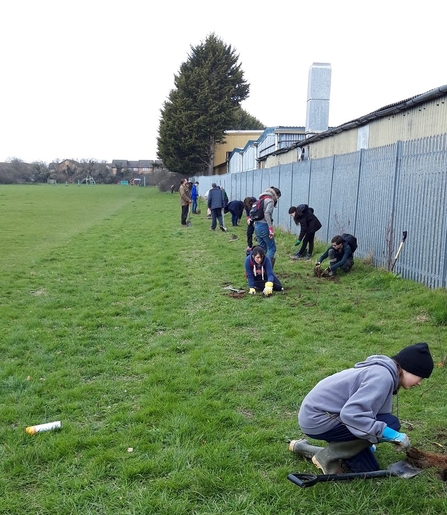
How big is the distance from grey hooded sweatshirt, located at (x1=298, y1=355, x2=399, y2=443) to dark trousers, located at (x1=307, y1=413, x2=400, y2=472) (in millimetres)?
47

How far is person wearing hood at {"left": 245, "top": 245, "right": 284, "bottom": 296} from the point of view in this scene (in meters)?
8.05

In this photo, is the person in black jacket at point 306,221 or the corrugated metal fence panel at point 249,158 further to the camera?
the corrugated metal fence panel at point 249,158

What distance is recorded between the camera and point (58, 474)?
3383mm

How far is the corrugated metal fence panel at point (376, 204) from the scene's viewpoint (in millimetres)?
9102

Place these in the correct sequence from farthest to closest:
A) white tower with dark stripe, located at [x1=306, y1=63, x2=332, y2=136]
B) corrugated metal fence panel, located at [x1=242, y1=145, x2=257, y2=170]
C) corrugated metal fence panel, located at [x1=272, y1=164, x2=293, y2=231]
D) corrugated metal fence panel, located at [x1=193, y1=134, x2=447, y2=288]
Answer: corrugated metal fence panel, located at [x1=242, y1=145, x2=257, y2=170], white tower with dark stripe, located at [x1=306, y1=63, x2=332, y2=136], corrugated metal fence panel, located at [x1=272, y1=164, x2=293, y2=231], corrugated metal fence panel, located at [x1=193, y1=134, x2=447, y2=288]

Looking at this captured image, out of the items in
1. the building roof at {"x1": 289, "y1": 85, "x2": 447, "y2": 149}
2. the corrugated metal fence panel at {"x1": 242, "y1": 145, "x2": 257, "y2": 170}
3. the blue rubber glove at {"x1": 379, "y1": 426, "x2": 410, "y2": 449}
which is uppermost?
the corrugated metal fence panel at {"x1": 242, "y1": 145, "x2": 257, "y2": 170}

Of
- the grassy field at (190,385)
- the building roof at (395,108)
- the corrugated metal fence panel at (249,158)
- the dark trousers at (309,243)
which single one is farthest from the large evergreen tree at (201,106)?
the grassy field at (190,385)

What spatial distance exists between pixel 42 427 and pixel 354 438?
2422 mm

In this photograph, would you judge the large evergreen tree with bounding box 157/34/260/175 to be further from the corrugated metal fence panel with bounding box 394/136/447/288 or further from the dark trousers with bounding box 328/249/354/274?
the corrugated metal fence panel with bounding box 394/136/447/288

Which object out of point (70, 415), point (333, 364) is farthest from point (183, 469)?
point (333, 364)

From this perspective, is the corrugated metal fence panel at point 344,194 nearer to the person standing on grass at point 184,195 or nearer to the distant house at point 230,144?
the person standing on grass at point 184,195

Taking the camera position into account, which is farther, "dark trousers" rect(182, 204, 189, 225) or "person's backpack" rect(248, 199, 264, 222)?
"dark trousers" rect(182, 204, 189, 225)

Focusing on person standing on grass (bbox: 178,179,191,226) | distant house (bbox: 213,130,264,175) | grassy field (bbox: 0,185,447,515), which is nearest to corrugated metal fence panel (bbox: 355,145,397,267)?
grassy field (bbox: 0,185,447,515)

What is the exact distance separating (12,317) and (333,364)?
15.3 feet
